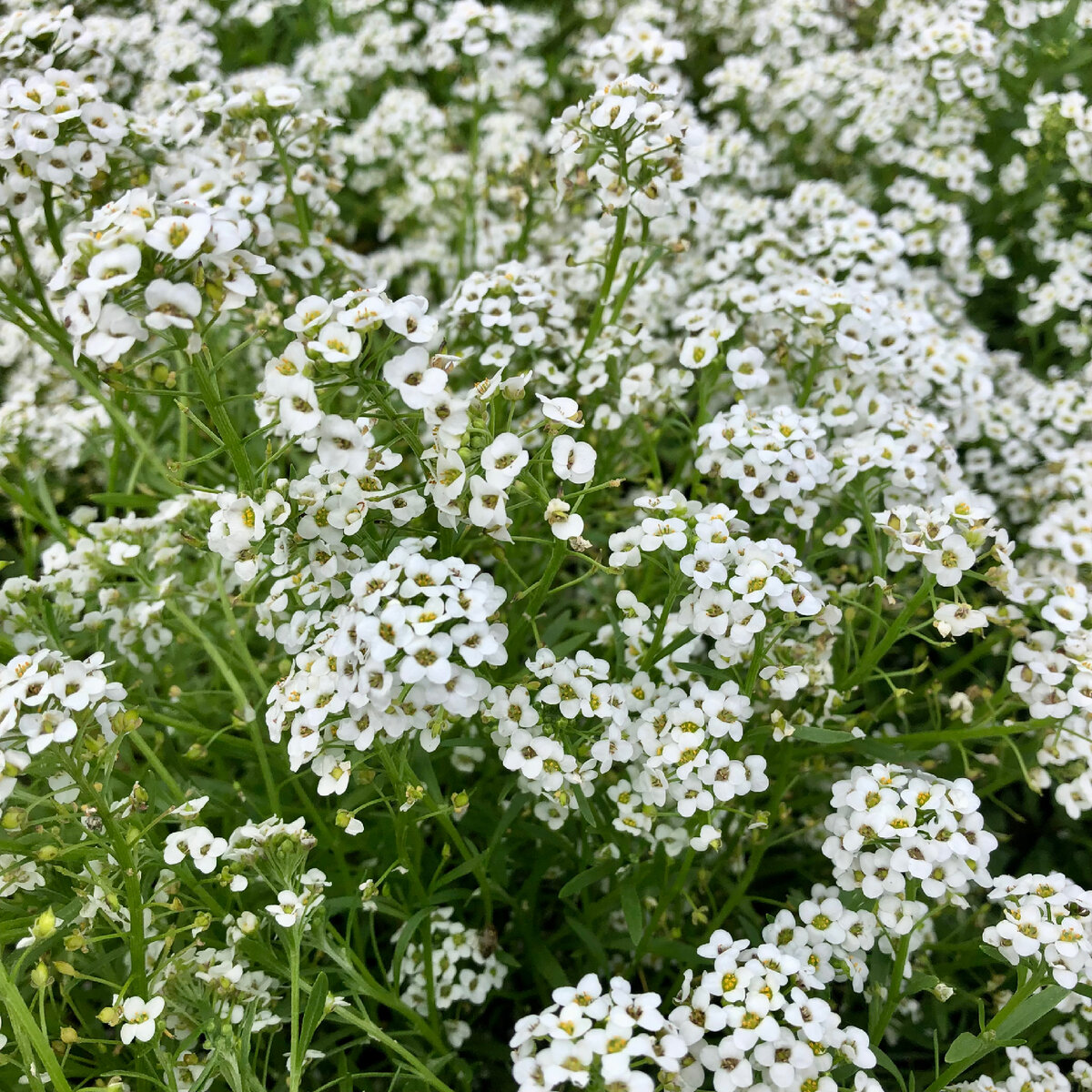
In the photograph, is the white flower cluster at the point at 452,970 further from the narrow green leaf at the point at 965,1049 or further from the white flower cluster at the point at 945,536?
the white flower cluster at the point at 945,536

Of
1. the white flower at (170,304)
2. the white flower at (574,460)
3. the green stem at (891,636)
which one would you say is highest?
the white flower at (170,304)

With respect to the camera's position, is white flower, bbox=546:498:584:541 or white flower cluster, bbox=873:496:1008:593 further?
white flower cluster, bbox=873:496:1008:593

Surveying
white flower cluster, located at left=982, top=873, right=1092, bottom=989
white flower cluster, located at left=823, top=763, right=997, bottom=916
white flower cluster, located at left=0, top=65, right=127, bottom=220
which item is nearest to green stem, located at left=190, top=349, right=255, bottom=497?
white flower cluster, located at left=0, top=65, right=127, bottom=220

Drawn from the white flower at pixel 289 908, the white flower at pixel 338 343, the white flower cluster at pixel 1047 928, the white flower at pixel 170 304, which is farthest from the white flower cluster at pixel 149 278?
Result: the white flower cluster at pixel 1047 928

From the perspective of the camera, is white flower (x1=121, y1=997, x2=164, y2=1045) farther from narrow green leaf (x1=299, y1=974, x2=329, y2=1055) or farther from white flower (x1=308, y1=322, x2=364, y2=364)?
white flower (x1=308, y1=322, x2=364, y2=364)

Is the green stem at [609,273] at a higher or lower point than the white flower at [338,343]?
lower

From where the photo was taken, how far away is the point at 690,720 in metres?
2.29

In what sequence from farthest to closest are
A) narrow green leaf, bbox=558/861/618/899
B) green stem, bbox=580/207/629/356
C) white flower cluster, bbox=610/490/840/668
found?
green stem, bbox=580/207/629/356
narrow green leaf, bbox=558/861/618/899
white flower cluster, bbox=610/490/840/668

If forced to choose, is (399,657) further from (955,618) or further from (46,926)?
(955,618)

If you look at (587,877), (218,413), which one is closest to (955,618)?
(587,877)

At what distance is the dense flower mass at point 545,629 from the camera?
80.0 inches

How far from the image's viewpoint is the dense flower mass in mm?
2033

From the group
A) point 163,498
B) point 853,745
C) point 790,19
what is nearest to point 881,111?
point 790,19

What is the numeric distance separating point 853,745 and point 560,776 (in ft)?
3.01
